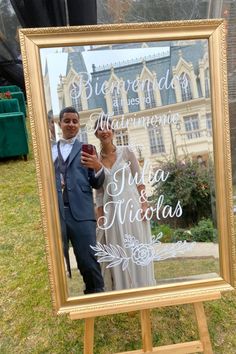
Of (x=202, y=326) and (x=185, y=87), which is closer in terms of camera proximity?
(x=185, y=87)

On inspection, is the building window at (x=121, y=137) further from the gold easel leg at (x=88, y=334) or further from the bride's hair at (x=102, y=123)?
the gold easel leg at (x=88, y=334)

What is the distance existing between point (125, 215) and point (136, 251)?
117 millimetres

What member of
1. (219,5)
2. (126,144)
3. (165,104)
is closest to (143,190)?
(126,144)

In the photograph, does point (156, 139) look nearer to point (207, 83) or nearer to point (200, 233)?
point (207, 83)

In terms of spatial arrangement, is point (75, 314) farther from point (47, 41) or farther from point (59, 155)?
point (47, 41)

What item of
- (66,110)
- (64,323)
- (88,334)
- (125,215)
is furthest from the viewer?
(64,323)

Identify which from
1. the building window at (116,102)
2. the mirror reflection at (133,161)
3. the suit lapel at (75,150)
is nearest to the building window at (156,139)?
the mirror reflection at (133,161)

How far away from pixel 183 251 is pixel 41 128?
22.5 inches

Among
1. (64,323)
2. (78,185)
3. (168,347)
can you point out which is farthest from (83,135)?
(64,323)

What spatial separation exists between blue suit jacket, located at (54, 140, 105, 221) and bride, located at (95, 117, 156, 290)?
0.09ft

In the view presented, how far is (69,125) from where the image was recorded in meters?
1.03

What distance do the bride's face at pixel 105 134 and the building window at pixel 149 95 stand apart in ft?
0.41

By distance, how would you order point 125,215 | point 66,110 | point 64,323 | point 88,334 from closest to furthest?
point 66,110 → point 125,215 → point 88,334 → point 64,323

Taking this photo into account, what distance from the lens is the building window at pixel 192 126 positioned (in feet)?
3.53
